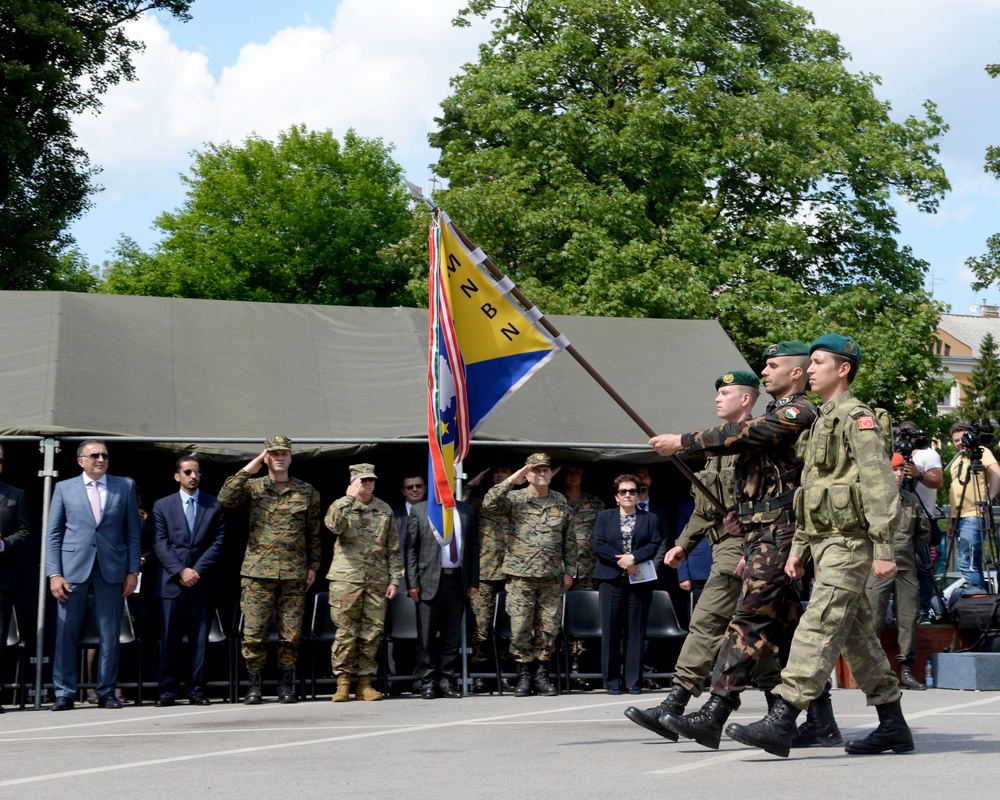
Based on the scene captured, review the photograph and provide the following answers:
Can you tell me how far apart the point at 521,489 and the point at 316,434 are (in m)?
1.91

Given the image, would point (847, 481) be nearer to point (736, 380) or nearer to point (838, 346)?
point (838, 346)

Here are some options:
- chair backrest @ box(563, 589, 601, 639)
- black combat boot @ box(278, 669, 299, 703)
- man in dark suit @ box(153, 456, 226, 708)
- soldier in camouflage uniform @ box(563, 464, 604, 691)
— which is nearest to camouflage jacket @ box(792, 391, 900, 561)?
chair backrest @ box(563, 589, 601, 639)

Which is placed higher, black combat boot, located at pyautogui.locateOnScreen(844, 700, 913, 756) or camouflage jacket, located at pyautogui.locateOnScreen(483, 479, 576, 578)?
camouflage jacket, located at pyautogui.locateOnScreen(483, 479, 576, 578)

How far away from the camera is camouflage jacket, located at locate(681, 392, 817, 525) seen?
24.6 feet

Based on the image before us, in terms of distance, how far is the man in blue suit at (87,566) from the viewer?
11680mm

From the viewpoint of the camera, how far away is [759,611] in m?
7.42

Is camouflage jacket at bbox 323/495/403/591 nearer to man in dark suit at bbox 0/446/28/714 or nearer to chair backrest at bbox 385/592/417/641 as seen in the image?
chair backrest at bbox 385/592/417/641

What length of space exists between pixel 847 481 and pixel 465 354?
297cm

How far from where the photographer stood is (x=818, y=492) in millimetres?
7250

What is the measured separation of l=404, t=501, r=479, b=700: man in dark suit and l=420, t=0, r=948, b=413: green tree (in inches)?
592

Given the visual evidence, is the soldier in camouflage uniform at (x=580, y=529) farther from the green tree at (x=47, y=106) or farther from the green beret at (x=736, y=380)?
the green tree at (x=47, y=106)

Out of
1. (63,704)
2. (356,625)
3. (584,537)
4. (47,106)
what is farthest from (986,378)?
(63,704)

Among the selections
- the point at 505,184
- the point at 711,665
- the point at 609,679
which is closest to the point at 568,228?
the point at 505,184

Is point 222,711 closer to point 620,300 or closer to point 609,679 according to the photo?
point 609,679
